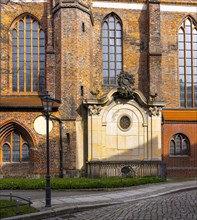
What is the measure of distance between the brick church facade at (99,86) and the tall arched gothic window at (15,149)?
0.06 meters

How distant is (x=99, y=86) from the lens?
94.1 feet

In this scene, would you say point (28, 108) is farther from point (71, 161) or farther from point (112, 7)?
point (112, 7)

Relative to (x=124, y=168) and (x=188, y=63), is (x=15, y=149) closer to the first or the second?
(x=124, y=168)

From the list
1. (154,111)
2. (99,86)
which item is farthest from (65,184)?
(99,86)

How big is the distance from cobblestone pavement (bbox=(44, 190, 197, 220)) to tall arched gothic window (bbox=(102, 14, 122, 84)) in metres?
14.6

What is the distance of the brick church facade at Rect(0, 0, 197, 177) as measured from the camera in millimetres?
23641

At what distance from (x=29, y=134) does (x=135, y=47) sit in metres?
9.96

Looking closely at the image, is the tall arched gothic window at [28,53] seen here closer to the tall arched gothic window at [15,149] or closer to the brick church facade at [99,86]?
the brick church facade at [99,86]

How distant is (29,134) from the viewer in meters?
24.2

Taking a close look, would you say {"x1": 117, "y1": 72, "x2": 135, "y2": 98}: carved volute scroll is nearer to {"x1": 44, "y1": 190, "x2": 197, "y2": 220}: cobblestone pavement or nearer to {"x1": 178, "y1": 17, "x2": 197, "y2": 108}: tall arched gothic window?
{"x1": 178, "y1": 17, "x2": 197, "y2": 108}: tall arched gothic window

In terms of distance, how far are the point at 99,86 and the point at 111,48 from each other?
2.85 meters

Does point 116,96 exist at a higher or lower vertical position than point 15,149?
higher

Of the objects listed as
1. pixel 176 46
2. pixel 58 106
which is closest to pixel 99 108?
pixel 58 106

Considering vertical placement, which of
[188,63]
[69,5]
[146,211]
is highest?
[69,5]
